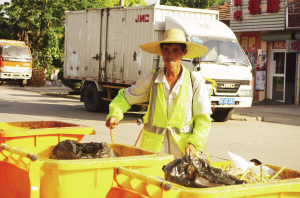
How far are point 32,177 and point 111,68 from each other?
12.1 metres

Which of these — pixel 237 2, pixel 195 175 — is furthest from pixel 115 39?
pixel 195 175

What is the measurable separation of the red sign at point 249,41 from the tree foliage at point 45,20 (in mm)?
15380

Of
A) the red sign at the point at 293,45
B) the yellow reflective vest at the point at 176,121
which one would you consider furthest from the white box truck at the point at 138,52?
the yellow reflective vest at the point at 176,121

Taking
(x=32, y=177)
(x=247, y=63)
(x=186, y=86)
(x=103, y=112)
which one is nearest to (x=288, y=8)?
(x=247, y=63)

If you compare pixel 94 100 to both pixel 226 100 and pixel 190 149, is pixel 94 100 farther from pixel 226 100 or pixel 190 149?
pixel 190 149

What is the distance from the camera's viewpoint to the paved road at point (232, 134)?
8727 mm

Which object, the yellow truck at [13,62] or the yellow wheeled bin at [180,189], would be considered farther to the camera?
the yellow truck at [13,62]

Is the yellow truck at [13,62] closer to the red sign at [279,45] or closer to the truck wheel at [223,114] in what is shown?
the red sign at [279,45]

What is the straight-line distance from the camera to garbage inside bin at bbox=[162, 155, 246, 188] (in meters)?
2.60

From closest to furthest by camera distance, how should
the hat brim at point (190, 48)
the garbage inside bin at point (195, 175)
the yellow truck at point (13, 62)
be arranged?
the garbage inside bin at point (195, 175) → the hat brim at point (190, 48) → the yellow truck at point (13, 62)

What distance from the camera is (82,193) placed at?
10.1 ft

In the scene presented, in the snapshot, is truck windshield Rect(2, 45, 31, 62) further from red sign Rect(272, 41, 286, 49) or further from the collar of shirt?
the collar of shirt

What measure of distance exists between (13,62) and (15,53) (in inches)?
25.2

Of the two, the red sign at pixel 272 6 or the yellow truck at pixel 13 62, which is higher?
the red sign at pixel 272 6
